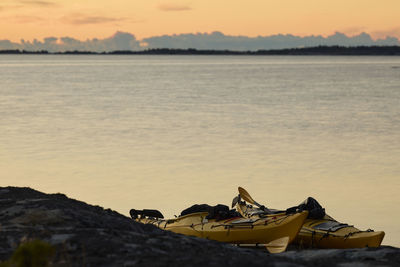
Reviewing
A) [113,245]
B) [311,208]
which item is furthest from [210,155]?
[113,245]

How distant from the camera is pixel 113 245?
25.9ft

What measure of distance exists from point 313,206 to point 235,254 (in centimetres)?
820

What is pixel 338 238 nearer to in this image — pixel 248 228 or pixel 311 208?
pixel 311 208

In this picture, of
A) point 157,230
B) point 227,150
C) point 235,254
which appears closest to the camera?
point 235,254

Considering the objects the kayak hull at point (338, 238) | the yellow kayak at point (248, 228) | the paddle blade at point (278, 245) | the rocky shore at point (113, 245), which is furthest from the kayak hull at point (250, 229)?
the rocky shore at point (113, 245)

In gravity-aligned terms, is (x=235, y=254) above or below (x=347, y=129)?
above

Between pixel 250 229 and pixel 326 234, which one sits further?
pixel 326 234

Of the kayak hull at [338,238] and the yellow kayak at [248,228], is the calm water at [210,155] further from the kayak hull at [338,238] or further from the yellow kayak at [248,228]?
the yellow kayak at [248,228]

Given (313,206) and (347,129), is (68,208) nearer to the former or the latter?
(313,206)

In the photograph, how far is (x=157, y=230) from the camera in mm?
9781

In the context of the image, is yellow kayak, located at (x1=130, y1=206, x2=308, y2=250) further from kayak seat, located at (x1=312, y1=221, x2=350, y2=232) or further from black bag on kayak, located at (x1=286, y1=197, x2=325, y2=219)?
kayak seat, located at (x1=312, y1=221, x2=350, y2=232)

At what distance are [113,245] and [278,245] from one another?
7.16 m

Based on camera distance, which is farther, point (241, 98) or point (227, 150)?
point (241, 98)

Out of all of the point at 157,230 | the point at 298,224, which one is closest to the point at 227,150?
the point at 298,224
